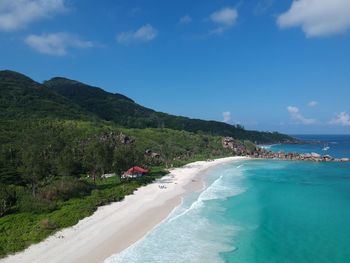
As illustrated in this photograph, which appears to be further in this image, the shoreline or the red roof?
the red roof

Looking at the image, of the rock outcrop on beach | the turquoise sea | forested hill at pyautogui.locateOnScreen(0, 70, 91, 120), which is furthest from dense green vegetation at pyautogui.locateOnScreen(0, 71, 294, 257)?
the rock outcrop on beach

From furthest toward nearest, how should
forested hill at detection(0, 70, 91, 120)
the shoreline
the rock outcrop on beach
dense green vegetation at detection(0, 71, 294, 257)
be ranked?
forested hill at detection(0, 70, 91, 120), the rock outcrop on beach, dense green vegetation at detection(0, 71, 294, 257), the shoreline

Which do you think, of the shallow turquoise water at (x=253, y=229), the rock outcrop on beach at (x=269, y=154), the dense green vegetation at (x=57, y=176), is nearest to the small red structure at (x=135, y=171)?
the dense green vegetation at (x=57, y=176)

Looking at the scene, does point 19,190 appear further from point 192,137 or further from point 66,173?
point 192,137

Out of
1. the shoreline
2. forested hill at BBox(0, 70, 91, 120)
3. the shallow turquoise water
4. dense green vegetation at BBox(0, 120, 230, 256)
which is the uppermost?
forested hill at BBox(0, 70, 91, 120)

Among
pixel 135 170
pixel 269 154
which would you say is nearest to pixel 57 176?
pixel 135 170

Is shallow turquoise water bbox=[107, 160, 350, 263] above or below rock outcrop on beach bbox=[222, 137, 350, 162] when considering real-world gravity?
below

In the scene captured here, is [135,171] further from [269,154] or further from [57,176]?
[269,154]

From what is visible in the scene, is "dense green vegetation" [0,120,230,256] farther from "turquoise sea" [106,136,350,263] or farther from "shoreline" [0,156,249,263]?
"turquoise sea" [106,136,350,263]

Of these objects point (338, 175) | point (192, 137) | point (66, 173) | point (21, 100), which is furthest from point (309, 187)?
point (21, 100)
